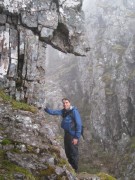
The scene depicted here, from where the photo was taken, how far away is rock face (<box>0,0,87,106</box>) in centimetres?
1773

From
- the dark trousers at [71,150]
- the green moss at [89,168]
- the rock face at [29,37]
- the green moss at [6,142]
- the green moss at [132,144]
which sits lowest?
the green moss at [89,168]

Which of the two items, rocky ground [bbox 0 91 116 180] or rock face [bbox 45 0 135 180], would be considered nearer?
rocky ground [bbox 0 91 116 180]

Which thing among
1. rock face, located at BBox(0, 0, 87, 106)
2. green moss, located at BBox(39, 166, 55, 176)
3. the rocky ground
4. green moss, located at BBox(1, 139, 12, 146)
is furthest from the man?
rock face, located at BBox(0, 0, 87, 106)

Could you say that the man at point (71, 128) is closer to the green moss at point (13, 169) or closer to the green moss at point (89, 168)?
the green moss at point (13, 169)

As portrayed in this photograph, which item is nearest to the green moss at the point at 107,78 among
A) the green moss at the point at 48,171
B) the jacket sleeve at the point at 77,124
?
the jacket sleeve at the point at 77,124

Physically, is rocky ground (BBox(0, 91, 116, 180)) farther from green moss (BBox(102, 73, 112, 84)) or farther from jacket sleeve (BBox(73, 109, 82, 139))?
green moss (BBox(102, 73, 112, 84))

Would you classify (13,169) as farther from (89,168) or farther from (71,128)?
(89,168)

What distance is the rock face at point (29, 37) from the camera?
58.2ft

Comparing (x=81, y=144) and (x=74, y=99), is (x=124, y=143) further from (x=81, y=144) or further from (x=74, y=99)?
(x=74, y=99)

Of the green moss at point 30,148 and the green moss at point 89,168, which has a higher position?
the green moss at point 30,148

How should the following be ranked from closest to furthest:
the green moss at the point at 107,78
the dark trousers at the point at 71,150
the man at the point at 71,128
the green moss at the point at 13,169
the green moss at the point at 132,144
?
the green moss at the point at 13,169, the man at the point at 71,128, the dark trousers at the point at 71,150, the green moss at the point at 132,144, the green moss at the point at 107,78

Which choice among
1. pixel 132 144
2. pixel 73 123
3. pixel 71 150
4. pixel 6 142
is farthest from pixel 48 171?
pixel 132 144

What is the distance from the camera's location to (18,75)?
710 inches

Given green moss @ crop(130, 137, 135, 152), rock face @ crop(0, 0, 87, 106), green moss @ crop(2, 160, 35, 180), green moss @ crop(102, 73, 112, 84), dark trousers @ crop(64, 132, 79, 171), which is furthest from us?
green moss @ crop(102, 73, 112, 84)
